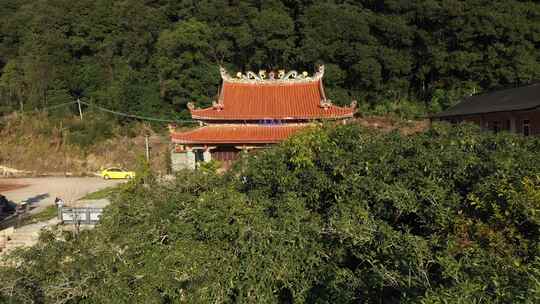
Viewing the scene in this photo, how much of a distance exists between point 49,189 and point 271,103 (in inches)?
636

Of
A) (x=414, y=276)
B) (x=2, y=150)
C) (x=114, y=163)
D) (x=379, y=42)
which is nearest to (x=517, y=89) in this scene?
(x=379, y=42)

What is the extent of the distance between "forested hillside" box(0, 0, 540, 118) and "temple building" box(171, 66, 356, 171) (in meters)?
12.3

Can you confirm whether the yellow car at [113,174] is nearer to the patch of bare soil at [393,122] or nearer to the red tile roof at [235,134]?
the red tile roof at [235,134]

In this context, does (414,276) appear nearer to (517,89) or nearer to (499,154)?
(499,154)

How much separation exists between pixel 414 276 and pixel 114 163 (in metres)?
30.5

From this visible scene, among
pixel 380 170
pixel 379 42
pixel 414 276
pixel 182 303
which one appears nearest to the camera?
pixel 414 276

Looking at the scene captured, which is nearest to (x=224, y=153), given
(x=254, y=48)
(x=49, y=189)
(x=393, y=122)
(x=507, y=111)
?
(x=507, y=111)

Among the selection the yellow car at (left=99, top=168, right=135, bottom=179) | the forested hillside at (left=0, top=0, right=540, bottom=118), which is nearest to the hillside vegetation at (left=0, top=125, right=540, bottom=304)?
the yellow car at (left=99, top=168, right=135, bottom=179)

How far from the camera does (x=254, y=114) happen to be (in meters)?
16.4

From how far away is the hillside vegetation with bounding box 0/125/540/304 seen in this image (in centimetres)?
475

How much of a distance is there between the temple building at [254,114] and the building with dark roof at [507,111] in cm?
634

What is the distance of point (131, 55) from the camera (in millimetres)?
37594

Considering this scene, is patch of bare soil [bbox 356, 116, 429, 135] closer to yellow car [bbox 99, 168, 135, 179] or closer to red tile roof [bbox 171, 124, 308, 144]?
red tile roof [bbox 171, 124, 308, 144]

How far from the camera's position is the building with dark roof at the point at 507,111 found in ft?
53.0
